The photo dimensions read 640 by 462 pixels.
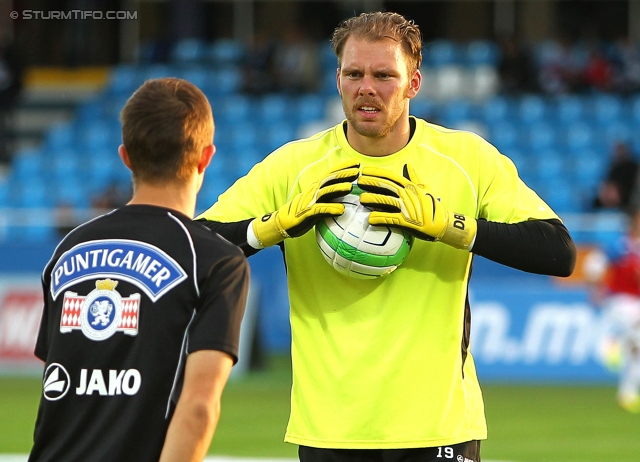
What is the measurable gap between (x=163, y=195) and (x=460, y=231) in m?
1.19

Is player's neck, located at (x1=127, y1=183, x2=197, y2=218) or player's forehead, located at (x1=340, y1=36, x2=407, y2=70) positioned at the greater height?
player's forehead, located at (x1=340, y1=36, x2=407, y2=70)

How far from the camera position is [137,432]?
301 centimetres

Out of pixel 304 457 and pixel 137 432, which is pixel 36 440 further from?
pixel 304 457

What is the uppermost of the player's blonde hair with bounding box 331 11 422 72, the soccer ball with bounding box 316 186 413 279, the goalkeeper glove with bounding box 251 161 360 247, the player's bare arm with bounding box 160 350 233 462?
the player's blonde hair with bounding box 331 11 422 72

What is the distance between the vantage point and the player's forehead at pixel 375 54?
4.06 m

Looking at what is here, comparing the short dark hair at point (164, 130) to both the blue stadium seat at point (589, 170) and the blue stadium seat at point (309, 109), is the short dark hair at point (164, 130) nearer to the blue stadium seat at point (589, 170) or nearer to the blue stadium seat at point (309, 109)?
the blue stadium seat at point (589, 170)

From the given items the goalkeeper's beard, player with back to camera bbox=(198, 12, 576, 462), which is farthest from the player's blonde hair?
the goalkeeper's beard

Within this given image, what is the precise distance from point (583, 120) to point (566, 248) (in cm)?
1680

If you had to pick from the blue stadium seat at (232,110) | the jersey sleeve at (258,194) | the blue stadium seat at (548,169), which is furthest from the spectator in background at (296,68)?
the jersey sleeve at (258,194)

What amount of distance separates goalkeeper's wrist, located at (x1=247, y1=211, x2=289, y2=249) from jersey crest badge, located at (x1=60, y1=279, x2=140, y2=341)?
102 centimetres

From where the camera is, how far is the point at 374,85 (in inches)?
159

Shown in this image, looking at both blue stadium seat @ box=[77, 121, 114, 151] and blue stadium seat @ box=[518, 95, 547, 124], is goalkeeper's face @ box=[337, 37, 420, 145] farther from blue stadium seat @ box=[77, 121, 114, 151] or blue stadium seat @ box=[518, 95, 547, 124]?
blue stadium seat @ box=[77, 121, 114, 151]

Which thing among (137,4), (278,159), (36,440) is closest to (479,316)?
(278,159)

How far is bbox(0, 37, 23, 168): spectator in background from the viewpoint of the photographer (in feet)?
68.8
